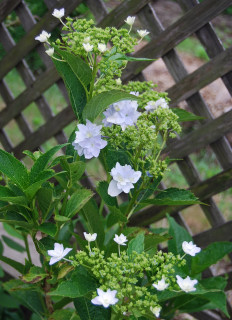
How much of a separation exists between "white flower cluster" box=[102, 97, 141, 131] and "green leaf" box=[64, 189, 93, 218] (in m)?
0.17

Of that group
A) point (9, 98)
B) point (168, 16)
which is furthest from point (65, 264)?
point (168, 16)

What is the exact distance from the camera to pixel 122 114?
40.4 inches

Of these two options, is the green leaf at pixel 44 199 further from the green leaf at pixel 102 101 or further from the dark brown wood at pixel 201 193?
the dark brown wood at pixel 201 193

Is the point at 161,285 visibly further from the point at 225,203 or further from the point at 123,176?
the point at 225,203

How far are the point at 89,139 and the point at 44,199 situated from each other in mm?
167

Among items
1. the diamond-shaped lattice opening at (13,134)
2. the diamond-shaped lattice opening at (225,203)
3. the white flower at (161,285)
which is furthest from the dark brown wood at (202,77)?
the diamond-shaped lattice opening at (13,134)

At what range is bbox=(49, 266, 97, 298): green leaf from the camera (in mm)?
895

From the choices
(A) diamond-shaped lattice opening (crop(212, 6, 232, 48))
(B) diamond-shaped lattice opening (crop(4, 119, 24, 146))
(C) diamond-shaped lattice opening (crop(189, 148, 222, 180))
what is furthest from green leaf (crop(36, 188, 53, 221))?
(A) diamond-shaped lattice opening (crop(212, 6, 232, 48))

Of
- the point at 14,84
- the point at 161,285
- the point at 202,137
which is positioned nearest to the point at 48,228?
the point at 161,285

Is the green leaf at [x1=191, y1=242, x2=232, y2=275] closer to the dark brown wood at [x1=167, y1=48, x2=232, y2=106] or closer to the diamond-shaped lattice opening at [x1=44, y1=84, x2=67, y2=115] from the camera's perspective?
the dark brown wood at [x1=167, y1=48, x2=232, y2=106]

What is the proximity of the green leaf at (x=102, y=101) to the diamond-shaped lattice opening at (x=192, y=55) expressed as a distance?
10.8 ft

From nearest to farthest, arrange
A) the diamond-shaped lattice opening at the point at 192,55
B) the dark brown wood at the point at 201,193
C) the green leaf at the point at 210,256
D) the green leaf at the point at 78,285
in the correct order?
the green leaf at the point at 78,285, the green leaf at the point at 210,256, the dark brown wood at the point at 201,193, the diamond-shaped lattice opening at the point at 192,55

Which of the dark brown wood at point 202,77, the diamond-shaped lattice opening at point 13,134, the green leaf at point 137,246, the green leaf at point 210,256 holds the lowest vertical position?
the green leaf at point 210,256

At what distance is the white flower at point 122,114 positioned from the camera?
1.02 meters
